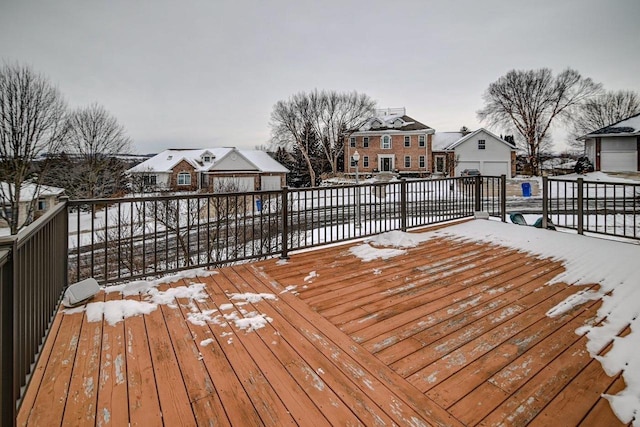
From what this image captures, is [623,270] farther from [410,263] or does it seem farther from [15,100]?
[15,100]

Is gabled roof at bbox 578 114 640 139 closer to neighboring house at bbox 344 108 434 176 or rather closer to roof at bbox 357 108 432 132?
neighboring house at bbox 344 108 434 176

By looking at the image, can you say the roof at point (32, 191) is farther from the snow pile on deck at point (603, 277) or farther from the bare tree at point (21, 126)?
the snow pile on deck at point (603, 277)

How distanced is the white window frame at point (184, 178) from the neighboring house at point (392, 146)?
1406 centimetres

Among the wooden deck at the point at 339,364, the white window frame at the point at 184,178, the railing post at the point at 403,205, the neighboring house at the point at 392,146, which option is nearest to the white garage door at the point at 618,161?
the neighboring house at the point at 392,146

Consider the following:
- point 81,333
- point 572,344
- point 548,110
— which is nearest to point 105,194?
point 81,333

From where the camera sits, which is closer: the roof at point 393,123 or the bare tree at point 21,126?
the bare tree at point 21,126

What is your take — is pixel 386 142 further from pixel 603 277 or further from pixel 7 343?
pixel 7 343

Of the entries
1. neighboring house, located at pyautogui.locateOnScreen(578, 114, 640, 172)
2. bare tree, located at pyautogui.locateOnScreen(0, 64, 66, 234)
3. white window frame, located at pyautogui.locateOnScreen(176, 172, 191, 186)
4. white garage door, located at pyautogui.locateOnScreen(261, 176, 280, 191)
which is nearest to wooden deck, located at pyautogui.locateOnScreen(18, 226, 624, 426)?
bare tree, located at pyautogui.locateOnScreen(0, 64, 66, 234)

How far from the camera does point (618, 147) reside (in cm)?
2120

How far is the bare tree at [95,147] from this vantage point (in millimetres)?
18375

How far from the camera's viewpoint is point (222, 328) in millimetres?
2186

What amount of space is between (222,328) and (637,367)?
2.35 m

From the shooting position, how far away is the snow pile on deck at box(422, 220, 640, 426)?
168 cm

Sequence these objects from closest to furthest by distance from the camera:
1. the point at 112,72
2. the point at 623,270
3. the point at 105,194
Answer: the point at 623,270
the point at 112,72
the point at 105,194
